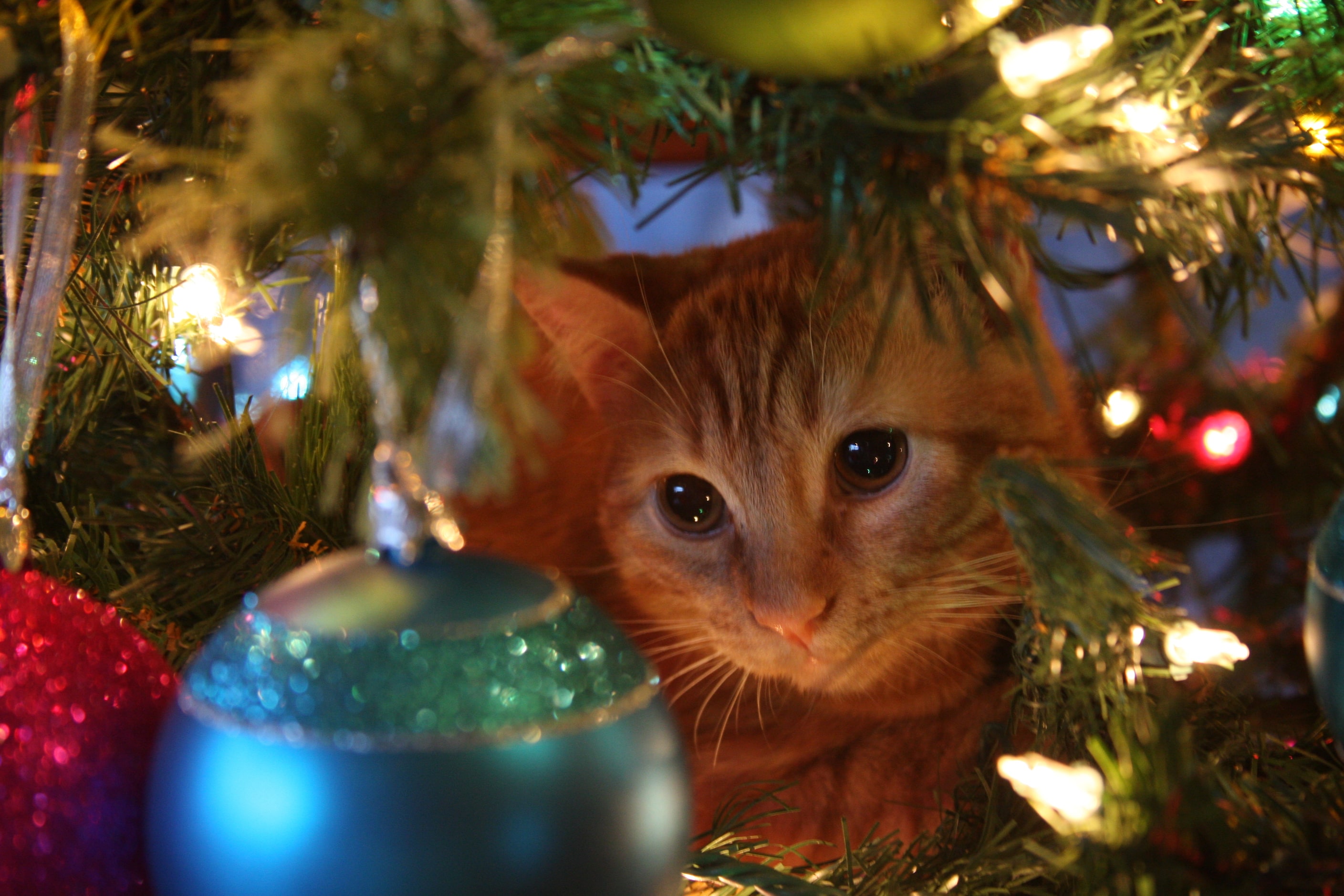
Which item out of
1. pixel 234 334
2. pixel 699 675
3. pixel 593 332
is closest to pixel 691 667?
pixel 699 675

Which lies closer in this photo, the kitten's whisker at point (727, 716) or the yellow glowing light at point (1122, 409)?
the kitten's whisker at point (727, 716)

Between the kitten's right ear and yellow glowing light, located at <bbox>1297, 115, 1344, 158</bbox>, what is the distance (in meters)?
0.66

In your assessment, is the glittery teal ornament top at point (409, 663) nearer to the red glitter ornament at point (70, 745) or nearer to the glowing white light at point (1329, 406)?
the red glitter ornament at point (70, 745)

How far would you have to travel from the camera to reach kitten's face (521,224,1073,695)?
102cm

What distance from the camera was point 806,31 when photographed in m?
0.44

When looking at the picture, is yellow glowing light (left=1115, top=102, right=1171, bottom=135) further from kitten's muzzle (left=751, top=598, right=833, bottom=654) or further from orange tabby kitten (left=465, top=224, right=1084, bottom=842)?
kitten's muzzle (left=751, top=598, right=833, bottom=654)

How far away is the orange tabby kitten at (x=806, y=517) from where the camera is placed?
1.00m

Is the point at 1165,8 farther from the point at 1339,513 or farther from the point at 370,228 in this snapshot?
the point at 370,228

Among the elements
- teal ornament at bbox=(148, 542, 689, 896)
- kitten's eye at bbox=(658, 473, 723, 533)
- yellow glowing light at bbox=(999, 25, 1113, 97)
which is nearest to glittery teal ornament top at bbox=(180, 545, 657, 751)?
teal ornament at bbox=(148, 542, 689, 896)

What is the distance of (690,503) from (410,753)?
→ 2.76ft

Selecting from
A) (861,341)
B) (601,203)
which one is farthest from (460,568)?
(601,203)

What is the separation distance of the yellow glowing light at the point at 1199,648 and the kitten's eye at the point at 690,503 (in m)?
0.68

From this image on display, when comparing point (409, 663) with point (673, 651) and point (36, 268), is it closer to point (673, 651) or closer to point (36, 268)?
point (36, 268)

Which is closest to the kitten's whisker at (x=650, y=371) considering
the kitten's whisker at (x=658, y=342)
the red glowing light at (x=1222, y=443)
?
the kitten's whisker at (x=658, y=342)
